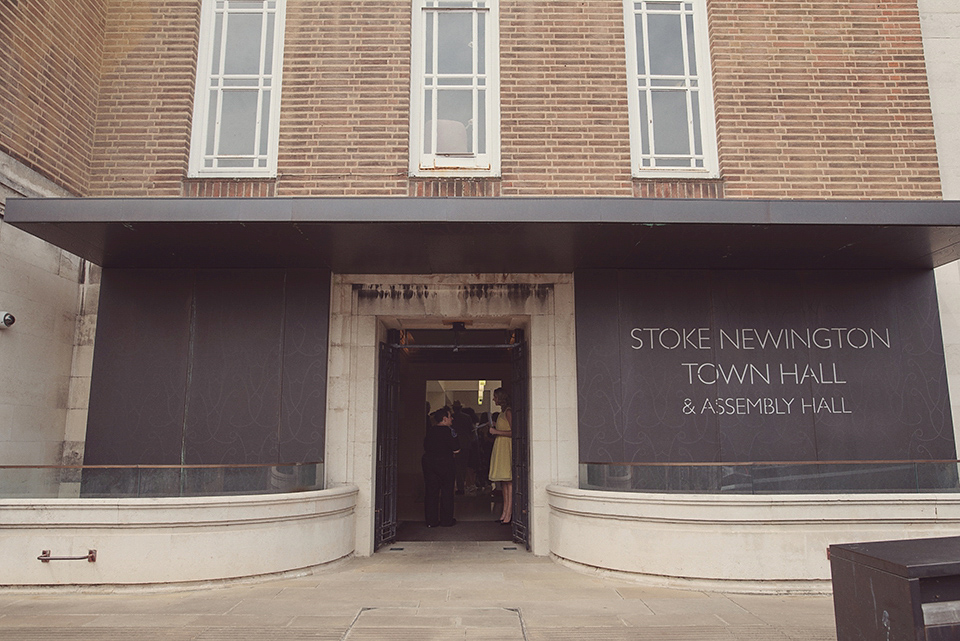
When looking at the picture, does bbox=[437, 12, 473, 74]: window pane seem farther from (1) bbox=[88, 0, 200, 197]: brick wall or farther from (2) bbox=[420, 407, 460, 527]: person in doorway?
(2) bbox=[420, 407, 460, 527]: person in doorway

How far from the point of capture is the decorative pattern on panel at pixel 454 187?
7844 millimetres

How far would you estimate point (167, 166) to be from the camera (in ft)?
25.8

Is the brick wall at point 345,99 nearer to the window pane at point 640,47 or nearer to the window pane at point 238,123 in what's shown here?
the window pane at point 238,123

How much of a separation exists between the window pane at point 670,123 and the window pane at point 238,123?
508 cm

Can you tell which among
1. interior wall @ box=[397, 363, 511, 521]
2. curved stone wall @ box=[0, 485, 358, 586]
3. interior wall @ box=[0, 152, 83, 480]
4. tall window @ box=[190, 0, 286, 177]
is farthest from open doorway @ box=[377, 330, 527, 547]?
interior wall @ box=[0, 152, 83, 480]

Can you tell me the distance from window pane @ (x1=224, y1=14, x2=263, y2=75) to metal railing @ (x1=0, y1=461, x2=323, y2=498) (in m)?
5.10

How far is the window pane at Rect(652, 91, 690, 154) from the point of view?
818cm

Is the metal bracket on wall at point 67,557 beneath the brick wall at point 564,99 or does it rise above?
beneath

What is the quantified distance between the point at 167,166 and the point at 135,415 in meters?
3.00

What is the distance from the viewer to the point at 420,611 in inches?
210

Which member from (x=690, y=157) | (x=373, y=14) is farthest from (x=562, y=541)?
(x=373, y=14)

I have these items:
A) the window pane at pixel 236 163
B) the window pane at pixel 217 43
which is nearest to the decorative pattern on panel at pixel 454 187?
the window pane at pixel 236 163

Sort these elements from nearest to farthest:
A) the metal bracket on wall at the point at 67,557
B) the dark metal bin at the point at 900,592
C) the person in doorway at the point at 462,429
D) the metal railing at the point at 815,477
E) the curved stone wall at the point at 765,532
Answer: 1. the dark metal bin at the point at 900,592
2. the metal bracket on wall at the point at 67,557
3. the curved stone wall at the point at 765,532
4. the metal railing at the point at 815,477
5. the person in doorway at the point at 462,429

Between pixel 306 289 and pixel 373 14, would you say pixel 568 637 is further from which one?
pixel 373 14
